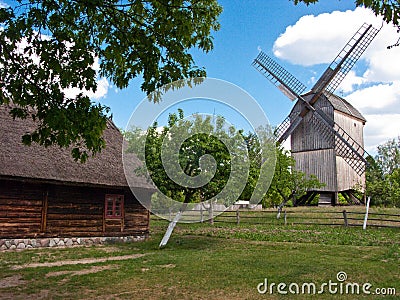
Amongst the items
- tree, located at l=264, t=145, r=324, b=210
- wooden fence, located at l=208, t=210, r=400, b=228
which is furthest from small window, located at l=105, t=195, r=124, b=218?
tree, located at l=264, t=145, r=324, b=210

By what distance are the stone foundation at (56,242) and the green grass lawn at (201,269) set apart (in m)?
0.83

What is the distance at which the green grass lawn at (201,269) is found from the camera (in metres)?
6.83

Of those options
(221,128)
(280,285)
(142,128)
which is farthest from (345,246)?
(142,128)

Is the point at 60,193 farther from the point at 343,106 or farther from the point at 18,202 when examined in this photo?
the point at 343,106

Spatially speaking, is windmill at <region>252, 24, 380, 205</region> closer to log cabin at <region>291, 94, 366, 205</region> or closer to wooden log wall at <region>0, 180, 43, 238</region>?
log cabin at <region>291, 94, 366, 205</region>

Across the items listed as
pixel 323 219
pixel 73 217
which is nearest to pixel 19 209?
pixel 73 217

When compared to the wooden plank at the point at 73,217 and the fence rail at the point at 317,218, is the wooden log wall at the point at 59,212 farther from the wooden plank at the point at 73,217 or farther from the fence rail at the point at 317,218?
the fence rail at the point at 317,218

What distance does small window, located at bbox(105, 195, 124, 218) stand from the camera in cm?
1534

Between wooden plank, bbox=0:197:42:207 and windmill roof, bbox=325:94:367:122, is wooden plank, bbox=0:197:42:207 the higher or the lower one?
the lower one

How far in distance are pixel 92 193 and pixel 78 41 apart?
30.7ft

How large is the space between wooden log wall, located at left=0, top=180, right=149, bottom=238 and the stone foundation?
16cm

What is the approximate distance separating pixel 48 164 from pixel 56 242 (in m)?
2.68

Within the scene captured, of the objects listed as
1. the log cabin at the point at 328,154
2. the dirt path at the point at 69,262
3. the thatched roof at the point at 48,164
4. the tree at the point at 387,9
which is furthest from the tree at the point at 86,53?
the log cabin at the point at 328,154

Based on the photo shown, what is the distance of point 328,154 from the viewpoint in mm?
28359
